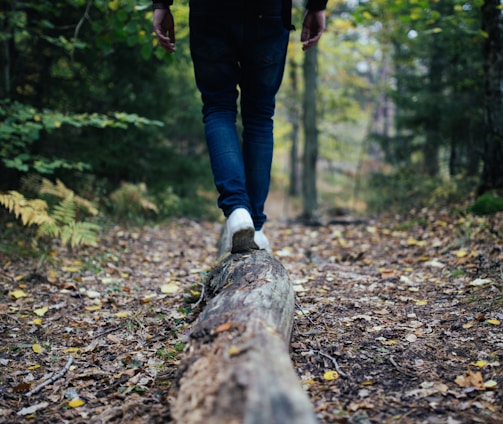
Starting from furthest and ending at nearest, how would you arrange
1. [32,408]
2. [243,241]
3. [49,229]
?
[49,229]
[243,241]
[32,408]

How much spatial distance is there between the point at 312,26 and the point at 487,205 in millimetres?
2892

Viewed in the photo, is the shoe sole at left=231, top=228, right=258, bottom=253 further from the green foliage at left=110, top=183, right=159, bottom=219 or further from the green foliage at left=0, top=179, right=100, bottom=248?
the green foliage at left=110, top=183, right=159, bottom=219

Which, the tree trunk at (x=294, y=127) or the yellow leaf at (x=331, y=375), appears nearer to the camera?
the yellow leaf at (x=331, y=375)

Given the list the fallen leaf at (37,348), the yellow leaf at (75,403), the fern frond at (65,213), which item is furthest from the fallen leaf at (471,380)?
the fern frond at (65,213)

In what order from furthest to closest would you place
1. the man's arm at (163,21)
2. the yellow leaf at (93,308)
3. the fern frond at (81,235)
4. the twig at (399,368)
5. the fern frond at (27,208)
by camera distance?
the fern frond at (81,235)
the fern frond at (27,208)
the yellow leaf at (93,308)
the man's arm at (163,21)
the twig at (399,368)

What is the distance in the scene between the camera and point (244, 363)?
131 cm

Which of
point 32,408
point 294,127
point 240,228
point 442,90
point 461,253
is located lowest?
point 32,408

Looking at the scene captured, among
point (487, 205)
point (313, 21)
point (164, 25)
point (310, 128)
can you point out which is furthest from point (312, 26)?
point (310, 128)

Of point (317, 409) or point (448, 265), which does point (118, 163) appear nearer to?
point (448, 265)

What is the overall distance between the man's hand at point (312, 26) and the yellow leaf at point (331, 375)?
5.84ft

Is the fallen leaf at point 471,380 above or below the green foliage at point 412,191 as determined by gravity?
below

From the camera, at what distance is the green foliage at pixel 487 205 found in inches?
166

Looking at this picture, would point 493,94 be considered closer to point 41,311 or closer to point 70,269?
point 70,269

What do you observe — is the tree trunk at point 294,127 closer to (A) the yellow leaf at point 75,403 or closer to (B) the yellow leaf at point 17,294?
(B) the yellow leaf at point 17,294
